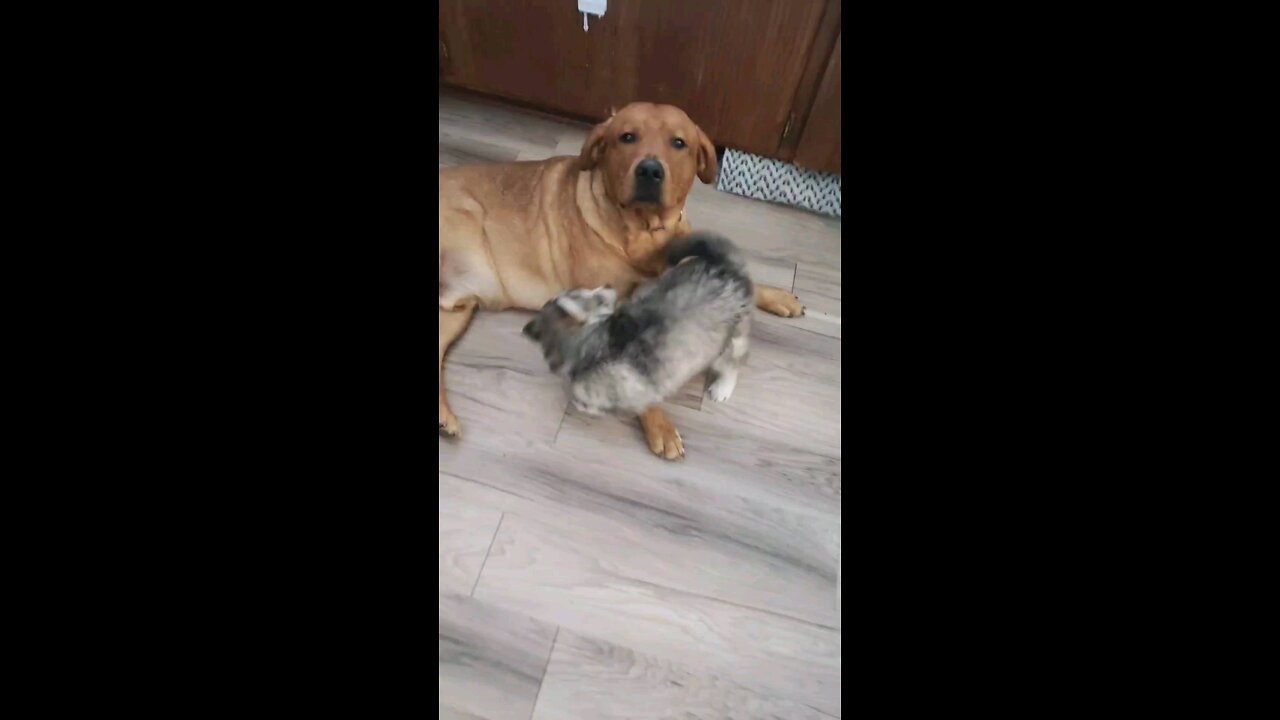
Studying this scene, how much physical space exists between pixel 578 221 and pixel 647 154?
0.30 metres

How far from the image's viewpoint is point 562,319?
5.14ft

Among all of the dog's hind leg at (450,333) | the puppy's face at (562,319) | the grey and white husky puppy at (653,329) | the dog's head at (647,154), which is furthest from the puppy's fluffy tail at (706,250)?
the dog's hind leg at (450,333)

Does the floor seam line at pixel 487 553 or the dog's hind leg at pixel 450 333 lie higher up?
the dog's hind leg at pixel 450 333

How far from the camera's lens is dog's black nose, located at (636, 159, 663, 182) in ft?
5.08

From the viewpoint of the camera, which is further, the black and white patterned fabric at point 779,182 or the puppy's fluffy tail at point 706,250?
the black and white patterned fabric at point 779,182

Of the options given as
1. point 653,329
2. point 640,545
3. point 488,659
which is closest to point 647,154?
point 653,329

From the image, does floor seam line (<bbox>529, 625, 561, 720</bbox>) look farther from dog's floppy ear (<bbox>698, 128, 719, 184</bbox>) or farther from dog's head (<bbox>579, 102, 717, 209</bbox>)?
dog's floppy ear (<bbox>698, 128, 719, 184</bbox>)

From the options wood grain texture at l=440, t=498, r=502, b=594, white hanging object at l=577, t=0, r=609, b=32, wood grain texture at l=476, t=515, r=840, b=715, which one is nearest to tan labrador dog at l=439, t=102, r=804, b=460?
wood grain texture at l=440, t=498, r=502, b=594

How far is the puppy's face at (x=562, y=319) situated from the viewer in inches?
60.7

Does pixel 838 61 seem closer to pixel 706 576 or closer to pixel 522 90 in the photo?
pixel 522 90

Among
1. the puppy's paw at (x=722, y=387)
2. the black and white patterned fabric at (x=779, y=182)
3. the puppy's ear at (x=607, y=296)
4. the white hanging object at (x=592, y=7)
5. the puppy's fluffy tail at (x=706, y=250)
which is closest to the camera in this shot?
the puppy's fluffy tail at (x=706, y=250)

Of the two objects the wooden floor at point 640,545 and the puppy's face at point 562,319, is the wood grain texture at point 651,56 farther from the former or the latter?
the puppy's face at point 562,319
